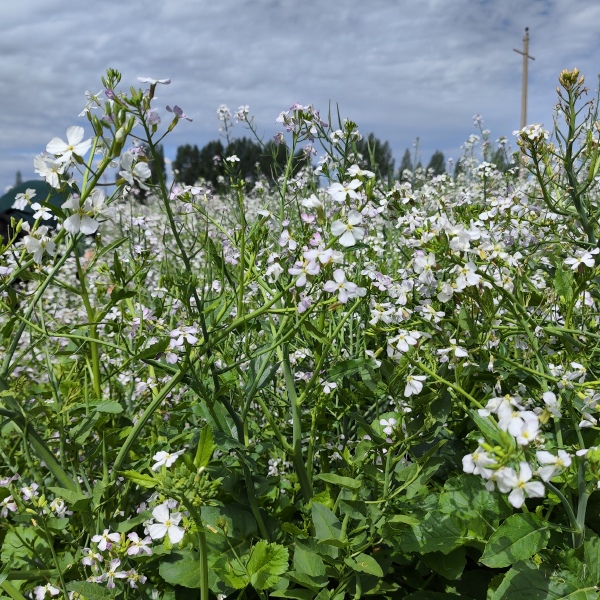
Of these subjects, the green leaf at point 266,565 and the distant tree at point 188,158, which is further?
the distant tree at point 188,158

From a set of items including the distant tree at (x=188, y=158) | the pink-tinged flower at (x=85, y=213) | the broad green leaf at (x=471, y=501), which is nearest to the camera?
the pink-tinged flower at (x=85, y=213)

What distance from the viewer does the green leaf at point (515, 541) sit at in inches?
60.7

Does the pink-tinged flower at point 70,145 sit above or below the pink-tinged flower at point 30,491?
above

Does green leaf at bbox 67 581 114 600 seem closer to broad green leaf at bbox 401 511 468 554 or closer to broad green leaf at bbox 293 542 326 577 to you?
broad green leaf at bbox 293 542 326 577

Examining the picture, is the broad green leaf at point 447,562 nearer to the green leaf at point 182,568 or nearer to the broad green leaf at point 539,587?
the broad green leaf at point 539,587

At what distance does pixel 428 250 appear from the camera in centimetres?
161

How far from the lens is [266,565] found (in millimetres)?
1638

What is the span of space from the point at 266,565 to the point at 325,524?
0.20 metres

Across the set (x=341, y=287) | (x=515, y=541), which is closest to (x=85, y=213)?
(x=341, y=287)

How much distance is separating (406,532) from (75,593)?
104 centimetres

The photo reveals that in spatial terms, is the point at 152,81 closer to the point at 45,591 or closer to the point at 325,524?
the point at 325,524

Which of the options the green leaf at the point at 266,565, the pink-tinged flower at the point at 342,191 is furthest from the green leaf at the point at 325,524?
the pink-tinged flower at the point at 342,191

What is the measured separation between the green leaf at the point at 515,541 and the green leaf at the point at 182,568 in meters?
0.83

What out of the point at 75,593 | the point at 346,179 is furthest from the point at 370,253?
the point at 75,593
